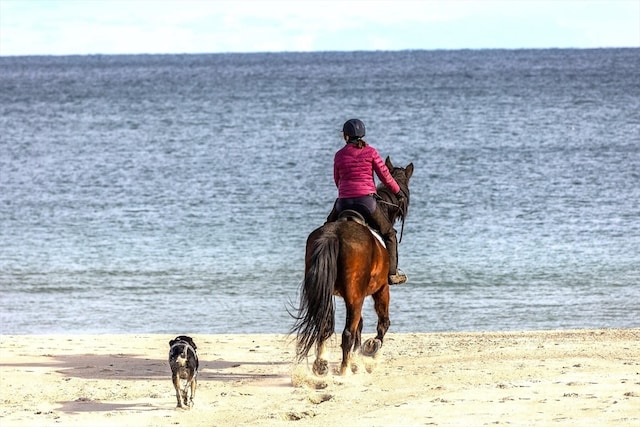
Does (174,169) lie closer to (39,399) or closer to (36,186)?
(36,186)

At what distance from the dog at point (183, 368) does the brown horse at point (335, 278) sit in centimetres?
120

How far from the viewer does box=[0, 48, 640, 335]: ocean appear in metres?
19.6

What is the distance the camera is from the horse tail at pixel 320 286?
11.3m

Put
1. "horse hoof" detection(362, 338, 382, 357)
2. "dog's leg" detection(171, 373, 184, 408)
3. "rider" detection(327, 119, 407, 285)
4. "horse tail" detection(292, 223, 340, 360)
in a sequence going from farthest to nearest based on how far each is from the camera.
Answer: "horse hoof" detection(362, 338, 382, 357) < "rider" detection(327, 119, 407, 285) < "horse tail" detection(292, 223, 340, 360) < "dog's leg" detection(171, 373, 184, 408)

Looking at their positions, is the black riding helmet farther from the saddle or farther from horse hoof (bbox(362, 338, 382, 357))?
horse hoof (bbox(362, 338, 382, 357))

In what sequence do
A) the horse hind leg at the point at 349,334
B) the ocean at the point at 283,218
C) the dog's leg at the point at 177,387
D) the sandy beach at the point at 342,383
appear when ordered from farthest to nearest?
the ocean at the point at 283,218, the horse hind leg at the point at 349,334, the dog's leg at the point at 177,387, the sandy beach at the point at 342,383

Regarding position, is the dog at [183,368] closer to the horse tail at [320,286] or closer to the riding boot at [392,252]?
the horse tail at [320,286]

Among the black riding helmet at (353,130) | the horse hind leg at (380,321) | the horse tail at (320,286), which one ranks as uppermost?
the black riding helmet at (353,130)

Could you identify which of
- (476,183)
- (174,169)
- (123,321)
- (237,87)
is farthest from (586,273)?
(237,87)

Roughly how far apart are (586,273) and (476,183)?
54.5 ft

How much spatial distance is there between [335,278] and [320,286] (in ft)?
→ 0.68

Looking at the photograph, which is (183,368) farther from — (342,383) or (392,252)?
(392,252)

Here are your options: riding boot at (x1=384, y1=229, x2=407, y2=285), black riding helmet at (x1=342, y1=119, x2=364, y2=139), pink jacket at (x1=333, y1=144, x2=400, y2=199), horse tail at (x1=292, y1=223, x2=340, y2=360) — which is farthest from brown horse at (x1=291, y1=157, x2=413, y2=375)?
black riding helmet at (x1=342, y1=119, x2=364, y2=139)

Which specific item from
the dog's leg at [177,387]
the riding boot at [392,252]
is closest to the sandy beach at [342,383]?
the dog's leg at [177,387]
